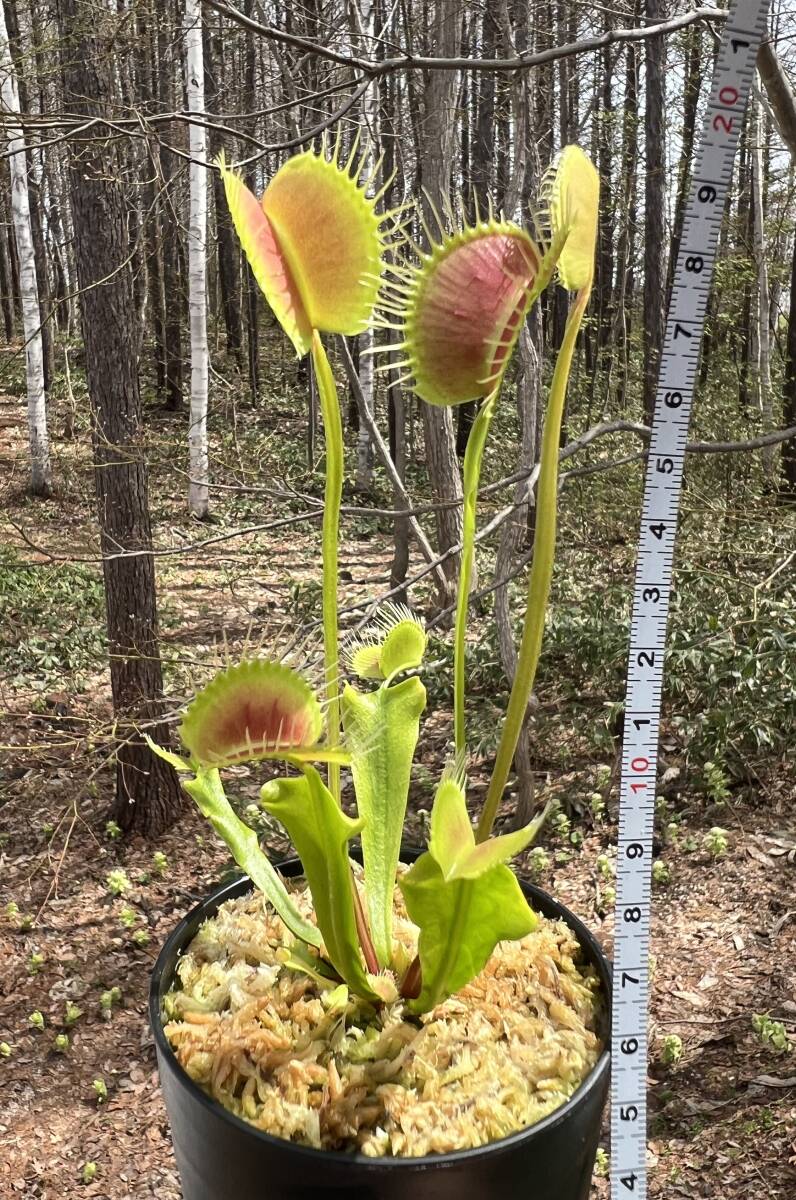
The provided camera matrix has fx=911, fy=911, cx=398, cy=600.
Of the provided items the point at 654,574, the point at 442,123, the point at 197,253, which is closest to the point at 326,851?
the point at 654,574

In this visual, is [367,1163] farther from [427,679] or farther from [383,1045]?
[427,679]

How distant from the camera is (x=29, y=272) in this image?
21.6 feet

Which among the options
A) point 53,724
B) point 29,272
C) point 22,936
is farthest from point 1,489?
point 22,936

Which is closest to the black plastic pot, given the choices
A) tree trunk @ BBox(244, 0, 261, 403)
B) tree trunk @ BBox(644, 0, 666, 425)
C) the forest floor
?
the forest floor

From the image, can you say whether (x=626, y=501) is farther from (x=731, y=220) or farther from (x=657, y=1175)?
(x=731, y=220)

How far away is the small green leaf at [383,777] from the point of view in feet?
2.49

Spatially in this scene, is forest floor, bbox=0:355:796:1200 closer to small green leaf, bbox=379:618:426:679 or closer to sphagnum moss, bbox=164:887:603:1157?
small green leaf, bbox=379:618:426:679

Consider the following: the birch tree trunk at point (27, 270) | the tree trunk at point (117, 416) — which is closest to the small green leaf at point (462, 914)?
the tree trunk at point (117, 416)

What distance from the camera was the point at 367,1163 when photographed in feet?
1.89

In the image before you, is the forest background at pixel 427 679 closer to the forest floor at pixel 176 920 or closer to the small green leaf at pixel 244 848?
the forest floor at pixel 176 920

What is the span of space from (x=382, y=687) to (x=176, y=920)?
2.30m

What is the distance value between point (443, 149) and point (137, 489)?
2.25 metres

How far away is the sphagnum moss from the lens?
24.8 inches

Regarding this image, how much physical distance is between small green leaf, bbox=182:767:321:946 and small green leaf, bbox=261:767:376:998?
0.04 m
